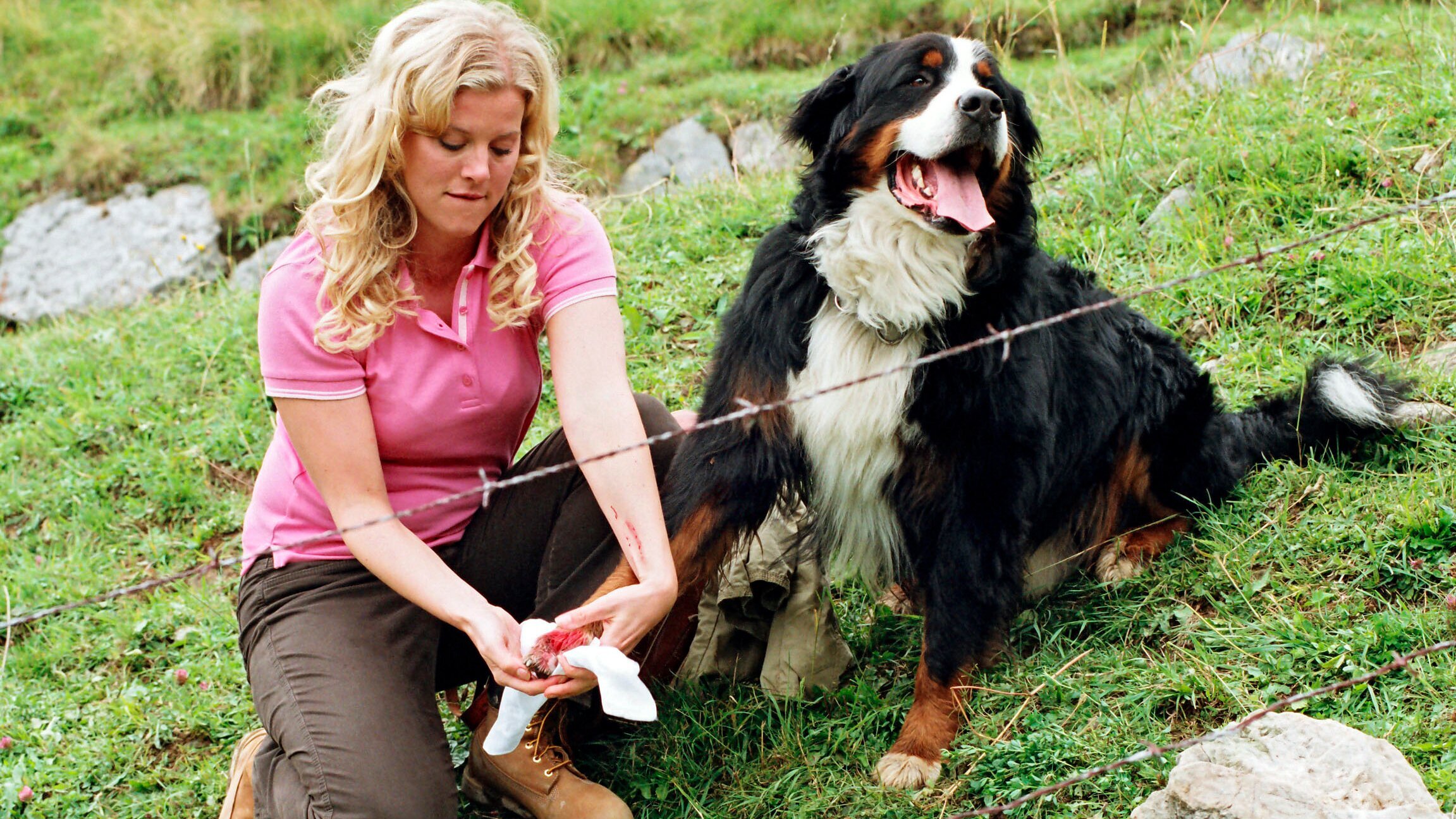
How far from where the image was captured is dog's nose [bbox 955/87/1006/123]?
7.50ft

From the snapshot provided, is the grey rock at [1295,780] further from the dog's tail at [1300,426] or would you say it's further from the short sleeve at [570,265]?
the short sleeve at [570,265]

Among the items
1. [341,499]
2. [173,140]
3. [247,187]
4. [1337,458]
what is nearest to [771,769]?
[341,499]

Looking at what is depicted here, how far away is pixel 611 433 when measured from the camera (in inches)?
88.2

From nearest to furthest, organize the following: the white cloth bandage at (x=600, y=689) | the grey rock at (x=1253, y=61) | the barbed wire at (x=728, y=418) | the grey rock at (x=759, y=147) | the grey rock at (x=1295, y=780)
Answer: the barbed wire at (x=728, y=418), the grey rock at (x=1295, y=780), the white cloth bandage at (x=600, y=689), the grey rock at (x=1253, y=61), the grey rock at (x=759, y=147)

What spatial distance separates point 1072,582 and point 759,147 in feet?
14.2

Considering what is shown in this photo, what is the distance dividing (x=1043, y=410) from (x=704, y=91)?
211 inches

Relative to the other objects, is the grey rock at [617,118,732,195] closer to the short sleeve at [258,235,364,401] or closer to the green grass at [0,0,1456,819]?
the green grass at [0,0,1456,819]

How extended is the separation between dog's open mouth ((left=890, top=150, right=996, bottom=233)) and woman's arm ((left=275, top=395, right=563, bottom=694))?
111 centimetres

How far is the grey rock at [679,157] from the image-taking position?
22.2 ft

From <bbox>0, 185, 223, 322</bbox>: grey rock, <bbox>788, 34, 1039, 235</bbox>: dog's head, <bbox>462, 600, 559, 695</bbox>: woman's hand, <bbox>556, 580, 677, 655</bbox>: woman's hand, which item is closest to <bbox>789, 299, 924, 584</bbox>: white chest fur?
<bbox>788, 34, 1039, 235</bbox>: dog's head

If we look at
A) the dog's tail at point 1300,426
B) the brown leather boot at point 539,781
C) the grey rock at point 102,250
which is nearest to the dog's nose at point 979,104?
the dog's tail at point 1300,426

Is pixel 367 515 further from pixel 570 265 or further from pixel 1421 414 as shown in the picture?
pixel 1421 414

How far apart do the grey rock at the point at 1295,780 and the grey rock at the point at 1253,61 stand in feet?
10.7

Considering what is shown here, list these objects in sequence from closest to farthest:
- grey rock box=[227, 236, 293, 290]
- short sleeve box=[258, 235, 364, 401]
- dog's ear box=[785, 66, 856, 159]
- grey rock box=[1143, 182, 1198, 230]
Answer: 1. short sleeve box=[258, 235, 364, 401]
2. dog's ear box=[785, 66, 856, 159]
3. grey rock box=[1143, 182, 1198, 230]
4. grey rock box=[227, 236, 293, 290]
